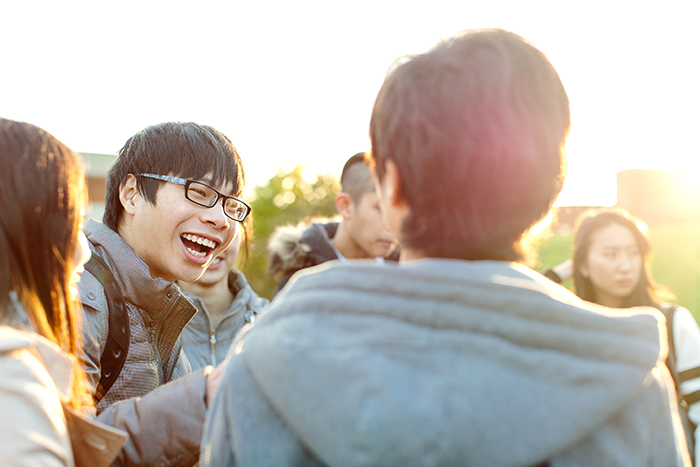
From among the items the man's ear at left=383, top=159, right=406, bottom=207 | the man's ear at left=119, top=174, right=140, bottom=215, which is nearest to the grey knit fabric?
the man's ear at left=119, top=174, right=140, bottom=215

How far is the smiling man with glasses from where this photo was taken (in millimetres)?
1930

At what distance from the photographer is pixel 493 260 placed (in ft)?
3.83

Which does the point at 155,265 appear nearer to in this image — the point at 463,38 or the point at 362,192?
the point at 463,38

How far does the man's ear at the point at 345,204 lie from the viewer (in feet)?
17.4

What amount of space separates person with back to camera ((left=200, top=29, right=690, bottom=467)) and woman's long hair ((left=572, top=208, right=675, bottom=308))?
366 cm

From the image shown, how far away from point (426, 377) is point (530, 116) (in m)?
0.59

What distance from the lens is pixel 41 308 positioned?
52.8 inches

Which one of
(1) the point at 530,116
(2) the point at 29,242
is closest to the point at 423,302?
(1) the point at 530,116

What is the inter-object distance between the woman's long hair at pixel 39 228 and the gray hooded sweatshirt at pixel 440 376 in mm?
607

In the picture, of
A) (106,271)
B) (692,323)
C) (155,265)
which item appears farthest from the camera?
(692,323)

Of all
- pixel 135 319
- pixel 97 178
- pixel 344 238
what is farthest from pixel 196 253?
pixel 97 178

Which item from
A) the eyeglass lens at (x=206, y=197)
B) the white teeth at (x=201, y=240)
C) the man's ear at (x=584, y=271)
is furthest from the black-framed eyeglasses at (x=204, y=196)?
the man's ear at (x=584, y=271)

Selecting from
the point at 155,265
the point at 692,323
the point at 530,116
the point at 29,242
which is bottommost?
the point at 692,323

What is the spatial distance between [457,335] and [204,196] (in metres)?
1.72
